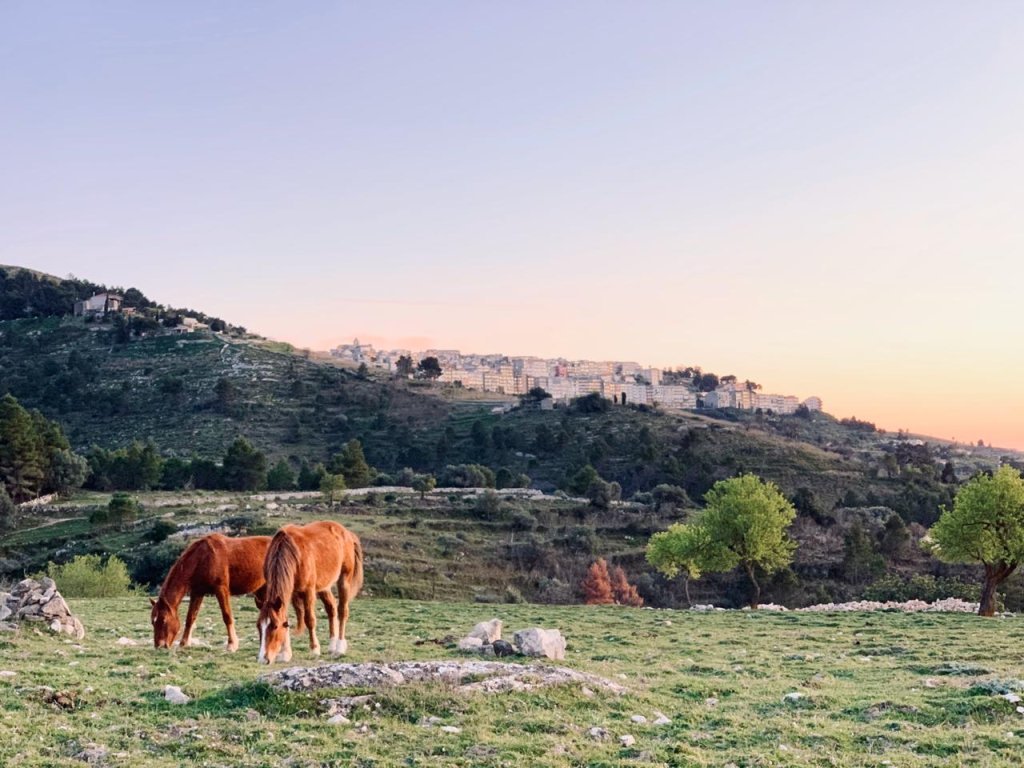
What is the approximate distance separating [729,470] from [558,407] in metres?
39.6

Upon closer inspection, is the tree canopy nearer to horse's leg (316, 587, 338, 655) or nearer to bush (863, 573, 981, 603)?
bush (863, 573, 981, 603)

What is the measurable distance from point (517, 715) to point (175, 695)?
4649mm

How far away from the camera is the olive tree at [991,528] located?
119 ft

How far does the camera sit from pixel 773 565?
148ft

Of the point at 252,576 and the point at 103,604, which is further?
the point at 103,604

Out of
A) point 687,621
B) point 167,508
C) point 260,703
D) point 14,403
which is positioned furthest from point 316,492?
point 260,703

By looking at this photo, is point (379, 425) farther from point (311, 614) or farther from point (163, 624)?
point (311, 614)

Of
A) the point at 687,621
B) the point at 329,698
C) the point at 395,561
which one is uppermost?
the point at 329,698

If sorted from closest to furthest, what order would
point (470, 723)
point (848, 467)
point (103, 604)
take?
1. point (470, 723)
2. point (103, 604)
3. point (848, 467)

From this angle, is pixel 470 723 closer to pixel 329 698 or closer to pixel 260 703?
pixel 329 698

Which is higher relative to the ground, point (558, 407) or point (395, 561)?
point (558, 407)

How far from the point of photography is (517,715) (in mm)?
10867

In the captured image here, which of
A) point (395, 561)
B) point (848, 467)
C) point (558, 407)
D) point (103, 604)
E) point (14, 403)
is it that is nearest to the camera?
point (103, 604)

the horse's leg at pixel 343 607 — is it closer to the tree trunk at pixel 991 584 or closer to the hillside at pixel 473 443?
the tree trunk at pixel 991 584
